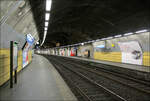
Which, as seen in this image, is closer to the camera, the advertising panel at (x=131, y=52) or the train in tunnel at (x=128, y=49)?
the train in tunnel at (x=128, y=49)

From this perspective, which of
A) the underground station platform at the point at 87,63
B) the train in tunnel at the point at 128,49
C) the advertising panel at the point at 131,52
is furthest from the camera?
the advertising panel at the point at 131,52

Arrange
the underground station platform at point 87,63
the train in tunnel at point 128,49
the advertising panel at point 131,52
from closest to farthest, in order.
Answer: the underground station platform at point 87,63 → the train in tunnel at point 128,49 → the advertising panel at point 131,52

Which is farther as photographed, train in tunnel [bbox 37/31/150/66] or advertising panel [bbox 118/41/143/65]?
advertising panel [bbox 118/41/143/65]

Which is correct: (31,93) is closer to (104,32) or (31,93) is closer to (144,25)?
(144,25)

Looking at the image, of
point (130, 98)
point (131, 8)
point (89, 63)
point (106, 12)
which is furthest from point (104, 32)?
point (130, 98)

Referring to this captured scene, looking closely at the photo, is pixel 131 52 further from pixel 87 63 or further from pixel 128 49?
pixel 87 63

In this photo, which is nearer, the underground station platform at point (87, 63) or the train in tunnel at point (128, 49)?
the underground station platform at point (87, 63)

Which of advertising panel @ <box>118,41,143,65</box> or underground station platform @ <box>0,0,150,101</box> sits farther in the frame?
advertising panel @ <box>118,41,143,65</box>


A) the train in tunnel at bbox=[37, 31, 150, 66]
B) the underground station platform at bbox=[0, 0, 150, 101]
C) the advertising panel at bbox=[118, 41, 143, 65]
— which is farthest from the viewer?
the advertising panel at bbox=[118, 41, 143, 65]

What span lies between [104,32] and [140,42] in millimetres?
7963

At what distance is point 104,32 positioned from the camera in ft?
59.5

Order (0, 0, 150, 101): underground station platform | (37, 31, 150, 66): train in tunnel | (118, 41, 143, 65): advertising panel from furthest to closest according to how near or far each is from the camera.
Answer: (118, 41, 143, 65): advertising panel → (37, 31, 150, 66): train in tunnel → (0, 0, 150, 101): underground station platform

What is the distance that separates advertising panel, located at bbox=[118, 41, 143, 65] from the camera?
11.0 m

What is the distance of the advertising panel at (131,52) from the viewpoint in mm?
10959
